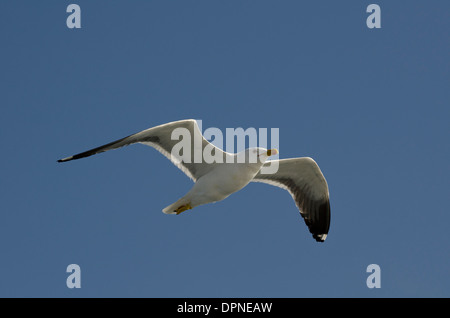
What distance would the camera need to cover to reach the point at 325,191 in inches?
393

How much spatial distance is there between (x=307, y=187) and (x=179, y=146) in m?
2.63

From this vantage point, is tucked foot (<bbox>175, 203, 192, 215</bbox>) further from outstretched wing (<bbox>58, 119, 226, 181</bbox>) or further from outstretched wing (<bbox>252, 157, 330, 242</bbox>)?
outstretched wing (<bbox>252, 157, 330, 242</bbox>)

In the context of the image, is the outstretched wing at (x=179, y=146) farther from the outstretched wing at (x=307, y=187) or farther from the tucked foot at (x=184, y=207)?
the outstretched wing at (x=307, y=187)

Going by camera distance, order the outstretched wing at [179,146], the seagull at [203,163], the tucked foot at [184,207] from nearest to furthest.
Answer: the outstretched wing at [179,146], the seagull at [203,163], the tucked foot at [184,207]

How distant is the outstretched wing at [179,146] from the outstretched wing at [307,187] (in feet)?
4.57

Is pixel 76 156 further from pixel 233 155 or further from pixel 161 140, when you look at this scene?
pixel 233 155

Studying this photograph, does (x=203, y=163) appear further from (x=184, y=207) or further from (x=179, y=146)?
(x=184, y=207)

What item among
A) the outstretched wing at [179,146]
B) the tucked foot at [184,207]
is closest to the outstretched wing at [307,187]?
the outstretched wing at [179,146]

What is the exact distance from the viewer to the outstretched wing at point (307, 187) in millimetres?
9711

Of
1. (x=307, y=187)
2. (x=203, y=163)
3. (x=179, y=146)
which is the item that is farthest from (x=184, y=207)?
(x=307, y=187)

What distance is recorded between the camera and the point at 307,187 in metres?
10.0

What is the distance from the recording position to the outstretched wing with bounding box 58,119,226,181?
8086 millimetres
